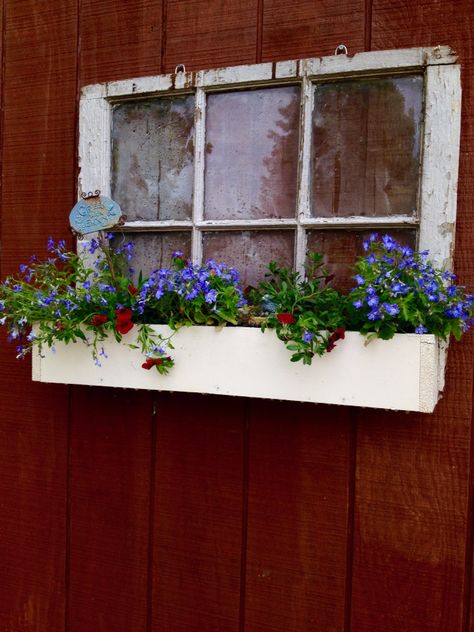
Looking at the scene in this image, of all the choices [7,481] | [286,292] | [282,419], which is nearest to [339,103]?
[286,292]

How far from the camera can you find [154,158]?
148 cm

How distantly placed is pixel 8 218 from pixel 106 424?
0.65 metres

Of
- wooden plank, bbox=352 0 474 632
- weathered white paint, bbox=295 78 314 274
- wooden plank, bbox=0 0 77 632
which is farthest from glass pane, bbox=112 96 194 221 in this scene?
wooden plank, bbox=352 0 474 632

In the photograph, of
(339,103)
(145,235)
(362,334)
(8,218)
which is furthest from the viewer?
(8,218)

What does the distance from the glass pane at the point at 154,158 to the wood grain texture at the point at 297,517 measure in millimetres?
547

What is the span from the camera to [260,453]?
1.41 m

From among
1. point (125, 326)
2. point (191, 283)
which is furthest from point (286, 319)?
point (125, 326)

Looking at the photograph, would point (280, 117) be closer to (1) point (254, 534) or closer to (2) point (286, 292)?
Result: (2) point (286, 292)

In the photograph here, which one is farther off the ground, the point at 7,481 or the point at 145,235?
the point at 145,235

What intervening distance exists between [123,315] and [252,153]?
1.62ft

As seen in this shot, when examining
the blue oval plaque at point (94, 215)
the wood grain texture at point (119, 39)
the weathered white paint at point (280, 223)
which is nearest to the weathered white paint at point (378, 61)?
the weathered white paint at point (280, 223)

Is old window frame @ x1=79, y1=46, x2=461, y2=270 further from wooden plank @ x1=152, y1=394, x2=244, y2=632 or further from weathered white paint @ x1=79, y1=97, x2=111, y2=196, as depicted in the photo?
wooden plank @ x1=152, y1=394, x2=244, y2=632

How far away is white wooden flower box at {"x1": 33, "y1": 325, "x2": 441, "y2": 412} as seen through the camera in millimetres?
1120

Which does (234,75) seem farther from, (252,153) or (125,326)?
(125,326)
